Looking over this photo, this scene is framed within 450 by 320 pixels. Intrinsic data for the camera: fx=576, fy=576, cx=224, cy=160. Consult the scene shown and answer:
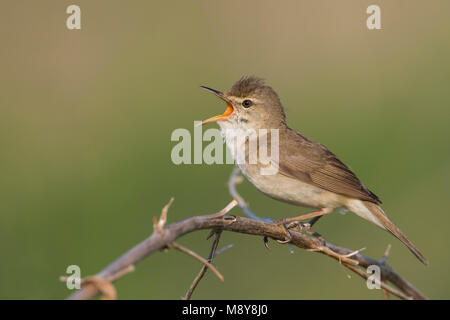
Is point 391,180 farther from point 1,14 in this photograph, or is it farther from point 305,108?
point 1,14

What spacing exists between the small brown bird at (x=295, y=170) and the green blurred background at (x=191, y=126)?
1.37 m

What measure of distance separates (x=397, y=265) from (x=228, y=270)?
68.1 inches

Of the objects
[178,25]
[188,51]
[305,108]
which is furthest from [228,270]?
[178,25]

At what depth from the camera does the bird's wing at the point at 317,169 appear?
416cm

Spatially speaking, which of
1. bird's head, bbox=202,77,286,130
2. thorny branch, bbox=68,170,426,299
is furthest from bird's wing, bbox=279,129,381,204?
thorny branch, bbox=68,170,426,299

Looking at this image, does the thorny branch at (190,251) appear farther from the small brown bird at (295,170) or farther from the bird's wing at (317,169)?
the bird's wing at (317,169)

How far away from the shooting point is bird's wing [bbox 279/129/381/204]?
4.16 metres

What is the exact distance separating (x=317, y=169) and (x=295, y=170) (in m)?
0.22

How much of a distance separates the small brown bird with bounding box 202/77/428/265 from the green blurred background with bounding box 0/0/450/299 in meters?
1.37

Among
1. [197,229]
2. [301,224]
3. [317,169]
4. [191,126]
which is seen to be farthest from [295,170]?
[191,126]

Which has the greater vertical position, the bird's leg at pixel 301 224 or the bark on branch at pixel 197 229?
the bark on branch at pixel 197 229

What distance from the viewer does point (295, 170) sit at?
4.20m

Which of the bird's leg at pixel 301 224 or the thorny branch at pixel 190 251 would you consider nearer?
the thorny branch at pixel 190 251

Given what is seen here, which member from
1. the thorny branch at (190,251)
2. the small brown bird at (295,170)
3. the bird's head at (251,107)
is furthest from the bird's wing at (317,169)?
the thorny branch at (190,251)
